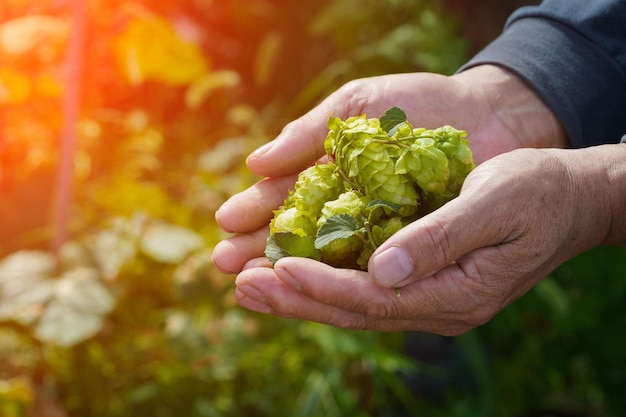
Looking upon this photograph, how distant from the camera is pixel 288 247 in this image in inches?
62.4

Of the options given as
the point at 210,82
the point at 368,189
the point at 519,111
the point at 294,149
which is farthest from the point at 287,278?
the point at 210,82

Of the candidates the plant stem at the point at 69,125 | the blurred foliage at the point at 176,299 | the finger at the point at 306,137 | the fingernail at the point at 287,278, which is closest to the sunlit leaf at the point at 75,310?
the blurred foliage at the point at 176,299

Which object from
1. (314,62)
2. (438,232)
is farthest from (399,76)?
(314,62)

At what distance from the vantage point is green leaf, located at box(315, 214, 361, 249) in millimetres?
1498

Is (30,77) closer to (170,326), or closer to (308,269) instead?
(170,326)

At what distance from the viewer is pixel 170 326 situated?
2.42 meters

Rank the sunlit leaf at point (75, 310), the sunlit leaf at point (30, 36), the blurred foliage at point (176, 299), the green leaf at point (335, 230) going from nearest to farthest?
the green leaf at point (335, 230) → the sunlit leaf at point (75, 310) → the blurred foliage at point (176, 299) → the sunlit leaf at point (30, 36)

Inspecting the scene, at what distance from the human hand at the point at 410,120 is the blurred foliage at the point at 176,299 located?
1.98 feet

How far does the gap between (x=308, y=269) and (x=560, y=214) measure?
0.56 metres

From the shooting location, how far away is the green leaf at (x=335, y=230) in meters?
1.50

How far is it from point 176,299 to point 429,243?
159cm

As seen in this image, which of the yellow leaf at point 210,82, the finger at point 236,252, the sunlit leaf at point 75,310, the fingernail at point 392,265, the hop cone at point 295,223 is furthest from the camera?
the yellow leaf at point 210,82

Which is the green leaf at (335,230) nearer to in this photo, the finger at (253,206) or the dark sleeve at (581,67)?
the finger at (253,206)

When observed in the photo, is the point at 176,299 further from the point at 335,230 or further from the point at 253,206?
the point at 335,230
